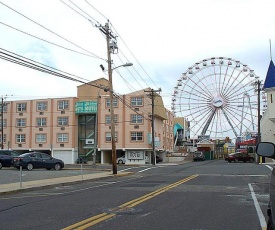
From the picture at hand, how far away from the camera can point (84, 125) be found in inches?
2516

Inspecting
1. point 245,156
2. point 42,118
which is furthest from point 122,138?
point 245,156

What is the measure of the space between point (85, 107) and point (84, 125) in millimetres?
3407

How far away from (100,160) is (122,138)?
5.65 meters

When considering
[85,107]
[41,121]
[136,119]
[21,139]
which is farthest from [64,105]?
[136,119]

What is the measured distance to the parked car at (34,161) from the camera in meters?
32.3

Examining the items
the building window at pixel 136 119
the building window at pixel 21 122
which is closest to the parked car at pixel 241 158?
the building window at pixel 136 119

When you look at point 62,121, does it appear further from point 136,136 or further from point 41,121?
point 136,136

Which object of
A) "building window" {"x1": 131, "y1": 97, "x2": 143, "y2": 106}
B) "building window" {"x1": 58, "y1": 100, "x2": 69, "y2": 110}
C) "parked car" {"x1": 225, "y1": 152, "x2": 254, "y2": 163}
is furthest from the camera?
"building window" {"x1": 58, "y1": 100, "x2": 69, "y2": 110}

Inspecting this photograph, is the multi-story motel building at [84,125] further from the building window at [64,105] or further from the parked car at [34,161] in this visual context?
the parked car at [34,161]

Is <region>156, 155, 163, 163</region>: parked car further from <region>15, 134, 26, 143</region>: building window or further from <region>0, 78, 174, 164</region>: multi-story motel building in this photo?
<region>15, 134, 26, 143</region>: building window

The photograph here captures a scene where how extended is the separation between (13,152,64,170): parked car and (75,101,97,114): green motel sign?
26461 mm

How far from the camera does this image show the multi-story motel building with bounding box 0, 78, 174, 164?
197 ft

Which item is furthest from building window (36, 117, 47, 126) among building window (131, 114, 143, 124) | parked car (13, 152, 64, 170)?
parked car (13, 152, 64, 170)

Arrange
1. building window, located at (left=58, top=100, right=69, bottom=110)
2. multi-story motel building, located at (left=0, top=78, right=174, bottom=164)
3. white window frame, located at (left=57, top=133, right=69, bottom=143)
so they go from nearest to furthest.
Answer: multi-story motel building, located at (left=0, top=78, right=174, bottom=164)
white window frame, located at (left=57, top=133, right=69, bottom=143)
building window, located at (left=58, top=100, right=69, bottom=110)
